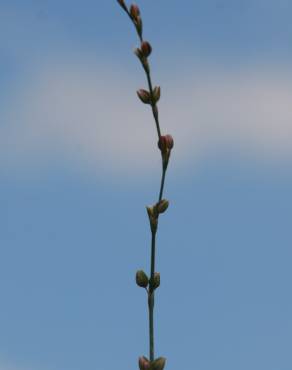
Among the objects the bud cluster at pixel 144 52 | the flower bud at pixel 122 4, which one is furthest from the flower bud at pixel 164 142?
the flower bud at pixel 122 4

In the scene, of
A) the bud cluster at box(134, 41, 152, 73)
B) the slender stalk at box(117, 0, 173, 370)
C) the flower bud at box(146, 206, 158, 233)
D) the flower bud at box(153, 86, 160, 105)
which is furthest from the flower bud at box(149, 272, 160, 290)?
the bud cluster at box(134, 41, 152, 73)

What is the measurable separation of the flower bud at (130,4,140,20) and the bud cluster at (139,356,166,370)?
1.50 metres

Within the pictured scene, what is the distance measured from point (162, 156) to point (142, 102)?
1.06 ft

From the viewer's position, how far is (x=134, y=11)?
2639 mm

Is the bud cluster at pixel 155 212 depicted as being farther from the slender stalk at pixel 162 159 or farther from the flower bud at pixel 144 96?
the flower bud at pixel 144 96

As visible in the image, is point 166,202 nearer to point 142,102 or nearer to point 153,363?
point 142,102

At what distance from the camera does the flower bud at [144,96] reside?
2.51 m

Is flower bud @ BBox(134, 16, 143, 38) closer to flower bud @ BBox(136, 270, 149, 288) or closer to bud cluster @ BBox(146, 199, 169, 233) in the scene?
bud cluster @ BBox(146, 199, 169, 233)

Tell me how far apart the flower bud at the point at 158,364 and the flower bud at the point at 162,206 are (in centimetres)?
58

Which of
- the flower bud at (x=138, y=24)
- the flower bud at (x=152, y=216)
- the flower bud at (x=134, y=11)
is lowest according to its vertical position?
the flower bud at (x=152, y=216)

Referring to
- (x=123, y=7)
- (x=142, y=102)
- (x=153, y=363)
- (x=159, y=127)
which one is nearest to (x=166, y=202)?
(x=159, y=127)

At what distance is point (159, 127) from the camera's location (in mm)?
2316

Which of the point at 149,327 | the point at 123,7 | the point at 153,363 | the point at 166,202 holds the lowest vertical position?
the point at 153,363

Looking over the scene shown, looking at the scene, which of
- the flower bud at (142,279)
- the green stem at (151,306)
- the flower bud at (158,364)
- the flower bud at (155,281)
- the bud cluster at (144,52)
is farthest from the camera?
the bud cluster at (144,52)
